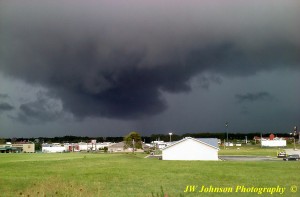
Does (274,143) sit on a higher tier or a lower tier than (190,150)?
lower

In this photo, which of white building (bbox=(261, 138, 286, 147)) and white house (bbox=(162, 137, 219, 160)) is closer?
white house (bbox=(162, 137, 219, 160))

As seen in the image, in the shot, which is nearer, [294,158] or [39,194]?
[39,194]

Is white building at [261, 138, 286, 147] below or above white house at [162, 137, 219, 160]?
below

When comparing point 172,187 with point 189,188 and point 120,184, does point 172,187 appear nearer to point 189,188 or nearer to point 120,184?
point 189,188

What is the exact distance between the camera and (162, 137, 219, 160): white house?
251 ft

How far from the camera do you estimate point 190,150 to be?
77.1m

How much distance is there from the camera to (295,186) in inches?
1086

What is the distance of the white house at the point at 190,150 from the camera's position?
3012 inches

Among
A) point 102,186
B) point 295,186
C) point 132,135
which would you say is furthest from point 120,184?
point 132,135

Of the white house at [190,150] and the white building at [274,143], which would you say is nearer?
the white house at [190,150]

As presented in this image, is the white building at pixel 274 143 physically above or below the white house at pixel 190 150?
below

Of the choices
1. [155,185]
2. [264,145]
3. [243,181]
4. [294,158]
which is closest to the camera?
[155,185]

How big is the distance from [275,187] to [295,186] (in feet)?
5.70

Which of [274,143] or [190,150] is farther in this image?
[274,143]
